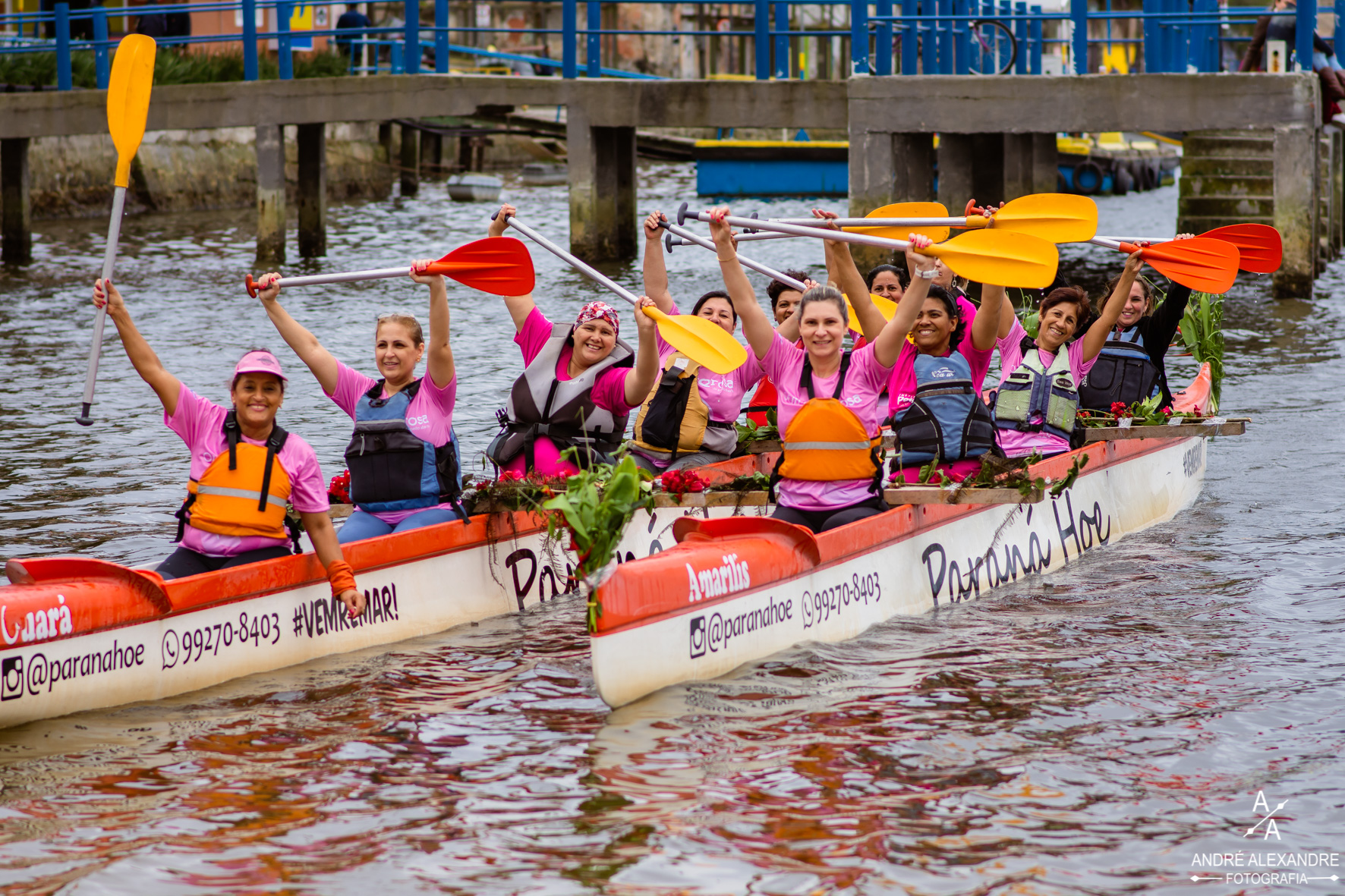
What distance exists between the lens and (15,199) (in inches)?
813

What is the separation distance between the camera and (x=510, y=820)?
4.71 metres

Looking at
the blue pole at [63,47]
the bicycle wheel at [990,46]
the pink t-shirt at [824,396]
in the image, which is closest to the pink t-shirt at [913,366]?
the pink t-shirt at [824,396]

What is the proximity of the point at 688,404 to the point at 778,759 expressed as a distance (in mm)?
2881

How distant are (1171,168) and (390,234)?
25097 mm

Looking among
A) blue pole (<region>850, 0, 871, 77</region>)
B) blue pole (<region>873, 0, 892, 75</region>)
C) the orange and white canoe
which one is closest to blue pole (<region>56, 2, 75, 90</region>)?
blue pole (<region>850, 0, 871, 77</region>)

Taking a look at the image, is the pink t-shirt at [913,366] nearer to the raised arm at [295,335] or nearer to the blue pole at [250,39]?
the raised arm at [295,335]

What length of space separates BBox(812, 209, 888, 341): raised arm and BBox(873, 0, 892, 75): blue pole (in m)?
9.88

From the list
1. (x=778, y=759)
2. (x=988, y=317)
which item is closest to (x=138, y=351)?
(x=778, y=759)

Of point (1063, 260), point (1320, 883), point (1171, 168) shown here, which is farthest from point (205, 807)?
point (1171, 168)

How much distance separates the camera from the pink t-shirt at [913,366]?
6945mm

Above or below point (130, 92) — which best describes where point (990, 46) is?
above

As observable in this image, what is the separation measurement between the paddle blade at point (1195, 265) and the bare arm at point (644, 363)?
2.69m

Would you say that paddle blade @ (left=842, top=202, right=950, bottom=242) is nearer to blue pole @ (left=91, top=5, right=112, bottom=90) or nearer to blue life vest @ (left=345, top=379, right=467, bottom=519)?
blue life vest @ (left=345, top=379, right=467, bottom=519)

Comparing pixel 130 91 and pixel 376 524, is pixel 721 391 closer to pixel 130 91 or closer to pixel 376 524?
pixel 376 524
